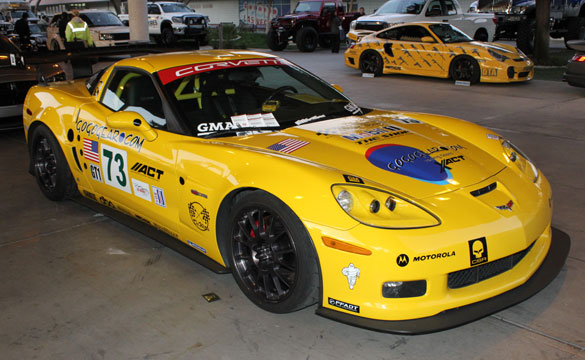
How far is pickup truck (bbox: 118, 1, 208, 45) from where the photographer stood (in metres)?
23.8

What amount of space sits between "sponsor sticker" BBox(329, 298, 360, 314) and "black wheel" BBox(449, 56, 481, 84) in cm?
1002

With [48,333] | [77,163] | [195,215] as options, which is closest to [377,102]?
[77,163]

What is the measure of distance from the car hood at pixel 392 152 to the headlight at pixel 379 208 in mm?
123

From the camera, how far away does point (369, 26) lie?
16828mm

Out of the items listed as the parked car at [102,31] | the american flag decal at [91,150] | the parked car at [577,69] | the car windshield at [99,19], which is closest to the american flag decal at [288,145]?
the american flag decal at [91,150]

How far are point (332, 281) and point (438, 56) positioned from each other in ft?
34.4

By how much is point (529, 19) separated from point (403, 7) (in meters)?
3.47

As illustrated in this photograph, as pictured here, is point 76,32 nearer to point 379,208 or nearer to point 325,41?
point 325,41

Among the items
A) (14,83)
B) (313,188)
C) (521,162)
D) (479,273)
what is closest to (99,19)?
(14,83)

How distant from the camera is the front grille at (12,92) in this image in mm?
7312

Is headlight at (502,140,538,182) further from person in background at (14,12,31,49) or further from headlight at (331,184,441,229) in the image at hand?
person in background at (14,12,31,49)

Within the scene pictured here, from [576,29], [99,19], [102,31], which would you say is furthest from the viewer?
[99,19]

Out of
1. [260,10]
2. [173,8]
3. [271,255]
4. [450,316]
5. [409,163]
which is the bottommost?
[450,316]

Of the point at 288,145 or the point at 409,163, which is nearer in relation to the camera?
the point at 409,163
